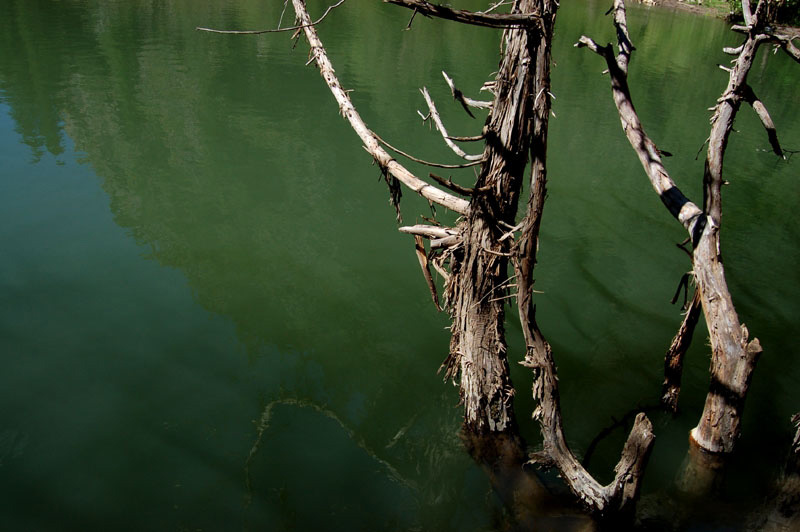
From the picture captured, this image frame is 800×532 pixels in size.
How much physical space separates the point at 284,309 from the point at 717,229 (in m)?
4.15

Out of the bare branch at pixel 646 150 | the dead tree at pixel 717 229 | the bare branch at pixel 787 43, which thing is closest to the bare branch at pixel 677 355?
the dead tree at pixel 717 229

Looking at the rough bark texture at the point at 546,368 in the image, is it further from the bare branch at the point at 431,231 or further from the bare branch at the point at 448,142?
the bare branch at the point at 431,231

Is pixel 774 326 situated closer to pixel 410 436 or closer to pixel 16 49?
pixel 410 436

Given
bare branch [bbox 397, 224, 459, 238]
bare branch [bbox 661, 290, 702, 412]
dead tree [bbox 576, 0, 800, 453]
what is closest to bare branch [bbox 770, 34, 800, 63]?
dead tree [bbox 576, 0, 800, 453]

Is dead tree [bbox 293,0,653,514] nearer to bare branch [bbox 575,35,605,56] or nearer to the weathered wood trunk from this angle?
the weathered wood trunk

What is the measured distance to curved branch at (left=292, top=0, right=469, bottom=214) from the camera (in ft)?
12.6

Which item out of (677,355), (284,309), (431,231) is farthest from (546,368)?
(284,309)

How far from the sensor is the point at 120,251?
7.20 meters

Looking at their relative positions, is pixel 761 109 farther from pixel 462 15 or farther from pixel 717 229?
pixel 462 15

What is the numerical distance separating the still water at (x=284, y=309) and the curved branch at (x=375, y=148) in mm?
2025

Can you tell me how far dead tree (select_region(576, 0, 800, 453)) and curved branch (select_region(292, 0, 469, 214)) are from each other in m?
1.47

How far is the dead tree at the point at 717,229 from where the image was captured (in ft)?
12.9

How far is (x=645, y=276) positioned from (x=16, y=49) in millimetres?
16018

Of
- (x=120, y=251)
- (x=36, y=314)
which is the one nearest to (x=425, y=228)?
(x=36, y=314)
